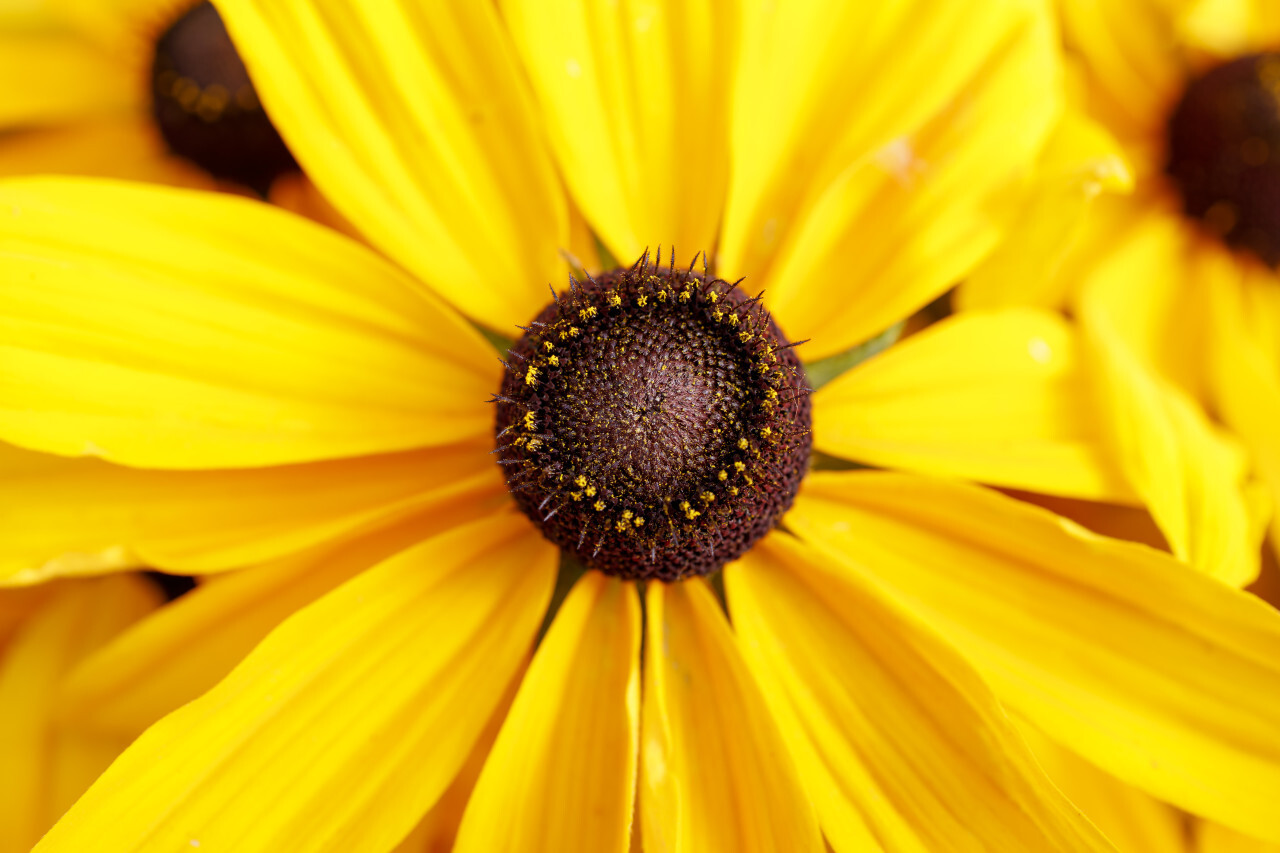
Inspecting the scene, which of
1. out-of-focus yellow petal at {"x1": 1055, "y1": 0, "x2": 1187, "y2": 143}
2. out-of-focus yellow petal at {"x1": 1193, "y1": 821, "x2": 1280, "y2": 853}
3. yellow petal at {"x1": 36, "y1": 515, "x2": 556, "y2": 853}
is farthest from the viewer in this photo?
out-of-focus yellow petal at {"x1": 1055, "y1": 0, "x2": 1187, "y2": 143}

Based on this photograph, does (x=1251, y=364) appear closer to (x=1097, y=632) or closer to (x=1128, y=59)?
(x=1128, y=59)

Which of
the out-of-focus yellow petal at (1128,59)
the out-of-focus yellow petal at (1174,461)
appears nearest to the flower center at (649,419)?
the out-of-focus yellow petal at (1174,461)

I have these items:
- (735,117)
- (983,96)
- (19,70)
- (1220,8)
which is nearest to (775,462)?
(735,117)

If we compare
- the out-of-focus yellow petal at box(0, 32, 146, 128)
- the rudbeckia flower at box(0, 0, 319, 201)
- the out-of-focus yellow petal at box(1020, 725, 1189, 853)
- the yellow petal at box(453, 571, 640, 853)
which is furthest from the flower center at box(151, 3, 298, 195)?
the out-of-focus yellow petal at box(1020, 725, 1189, 853)

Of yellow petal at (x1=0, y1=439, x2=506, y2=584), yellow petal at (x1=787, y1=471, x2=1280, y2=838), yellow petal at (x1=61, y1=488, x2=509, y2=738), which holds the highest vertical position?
yellow petal at (x1=0, y1=439, x2=506, y2=584)

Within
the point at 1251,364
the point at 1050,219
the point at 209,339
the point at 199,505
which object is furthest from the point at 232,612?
the point at 1251,364

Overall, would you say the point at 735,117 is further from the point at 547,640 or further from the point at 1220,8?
the point at 1220,8

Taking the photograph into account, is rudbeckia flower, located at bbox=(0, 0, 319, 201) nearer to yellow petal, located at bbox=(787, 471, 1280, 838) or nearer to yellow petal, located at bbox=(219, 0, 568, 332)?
yellow petal, located at bbox=(219, 0, 568, 332)
